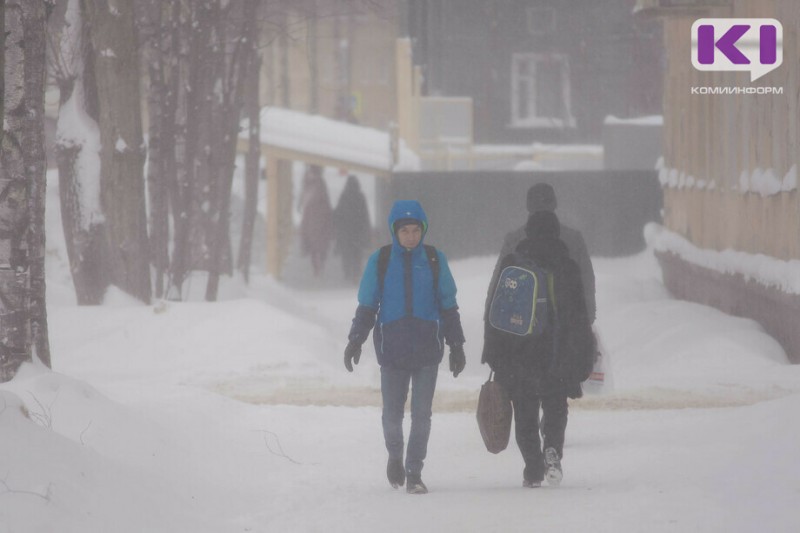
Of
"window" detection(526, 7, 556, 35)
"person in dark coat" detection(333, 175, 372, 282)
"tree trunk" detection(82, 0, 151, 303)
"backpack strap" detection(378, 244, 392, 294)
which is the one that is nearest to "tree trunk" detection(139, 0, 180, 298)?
"tree trunk" detection(82, 0, 151, 303)

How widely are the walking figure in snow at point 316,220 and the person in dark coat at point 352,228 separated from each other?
1.51 feet

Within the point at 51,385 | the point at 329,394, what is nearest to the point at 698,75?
the point at 329,394

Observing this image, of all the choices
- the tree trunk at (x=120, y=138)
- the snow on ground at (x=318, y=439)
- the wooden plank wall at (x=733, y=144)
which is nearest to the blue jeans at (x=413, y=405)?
the snow on ground at (x=318, y=439)

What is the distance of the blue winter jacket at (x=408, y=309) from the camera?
7.57 m

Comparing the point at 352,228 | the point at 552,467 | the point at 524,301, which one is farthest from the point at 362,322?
the point at 352,228

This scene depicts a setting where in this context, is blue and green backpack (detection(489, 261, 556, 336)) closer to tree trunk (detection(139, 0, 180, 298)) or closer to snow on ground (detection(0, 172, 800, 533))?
snow on ground (detection(0, 172, 800, 533))

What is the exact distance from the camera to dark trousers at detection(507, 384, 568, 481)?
25.1 feet

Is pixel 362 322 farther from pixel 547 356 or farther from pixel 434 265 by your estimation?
pixel 547 356

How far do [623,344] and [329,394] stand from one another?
6.01 meters

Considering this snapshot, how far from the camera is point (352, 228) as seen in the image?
99.0 feet

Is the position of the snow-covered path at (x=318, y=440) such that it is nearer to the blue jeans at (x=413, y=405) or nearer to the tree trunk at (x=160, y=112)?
the blue jeans at (x=413, y=405)

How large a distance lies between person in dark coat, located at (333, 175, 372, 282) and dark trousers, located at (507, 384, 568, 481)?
22.5 meters

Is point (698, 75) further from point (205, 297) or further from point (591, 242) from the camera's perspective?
point (591, 242)

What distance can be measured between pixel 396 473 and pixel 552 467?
85 cm
